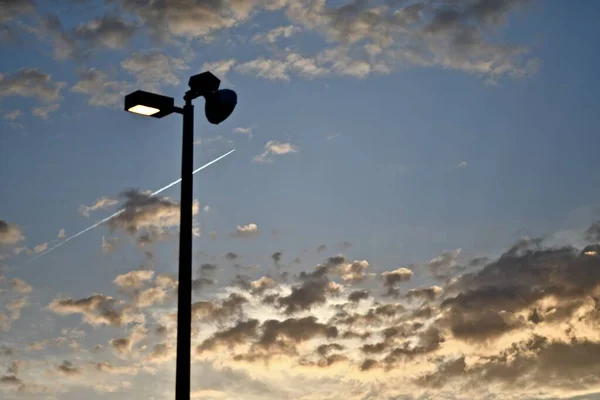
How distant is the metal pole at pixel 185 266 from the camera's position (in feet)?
34.5

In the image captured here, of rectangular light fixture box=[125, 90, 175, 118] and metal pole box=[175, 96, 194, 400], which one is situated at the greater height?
rectangular light fixture box=[125, 90, 175, 118]

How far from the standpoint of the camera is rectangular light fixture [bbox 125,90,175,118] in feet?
38.9

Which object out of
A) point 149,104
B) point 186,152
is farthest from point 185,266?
point 149,104

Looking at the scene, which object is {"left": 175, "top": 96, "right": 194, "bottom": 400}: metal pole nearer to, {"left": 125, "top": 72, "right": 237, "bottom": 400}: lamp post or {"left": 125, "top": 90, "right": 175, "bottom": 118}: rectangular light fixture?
{"left": 125, "top": 72, "right": 237, "bottom": 400}: lamp post

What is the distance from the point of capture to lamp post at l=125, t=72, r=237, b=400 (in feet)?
34.8

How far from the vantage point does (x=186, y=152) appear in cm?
1196

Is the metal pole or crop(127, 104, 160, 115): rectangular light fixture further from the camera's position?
crop(127, 104, 160, 115): rectangular light fixture

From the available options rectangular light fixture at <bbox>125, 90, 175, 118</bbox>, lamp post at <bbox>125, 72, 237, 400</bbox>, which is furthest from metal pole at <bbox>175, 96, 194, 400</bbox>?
rectangular light fixture at <bbox>125, 90, 175, 118</bbox>

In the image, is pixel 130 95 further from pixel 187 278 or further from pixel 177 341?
pixel 177 341

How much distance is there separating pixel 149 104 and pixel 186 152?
78 cm

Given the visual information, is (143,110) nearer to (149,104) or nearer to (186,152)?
(149,104)

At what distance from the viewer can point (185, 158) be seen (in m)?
11.9

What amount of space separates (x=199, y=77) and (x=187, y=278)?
9.53 ft

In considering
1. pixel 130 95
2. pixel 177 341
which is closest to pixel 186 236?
pixel 177 341
